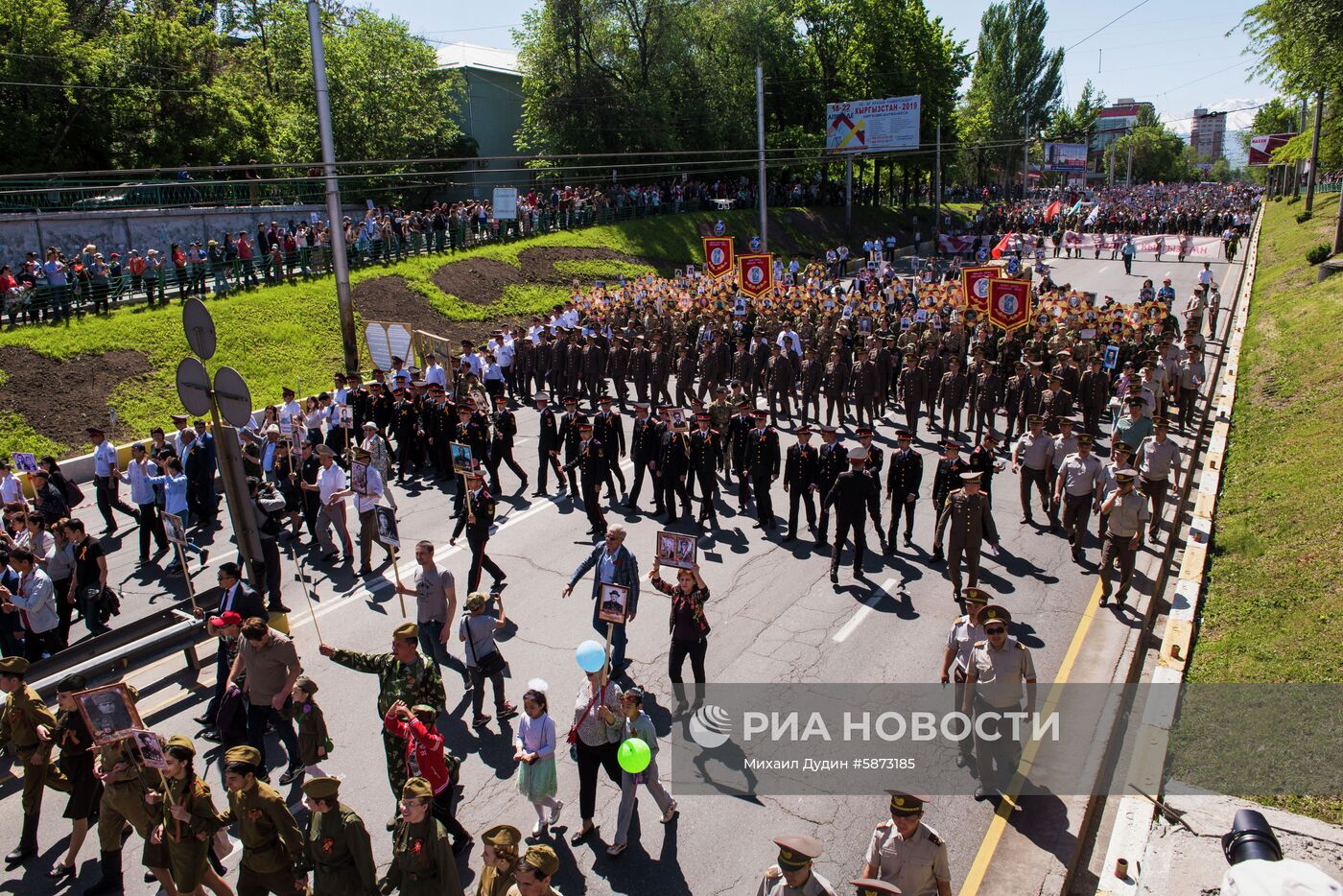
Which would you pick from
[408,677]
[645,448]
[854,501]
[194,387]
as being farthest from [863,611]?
[194,387]

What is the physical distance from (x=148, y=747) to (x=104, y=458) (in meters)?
9.89

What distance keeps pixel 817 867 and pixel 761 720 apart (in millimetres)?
2022

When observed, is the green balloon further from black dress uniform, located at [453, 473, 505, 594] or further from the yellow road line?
black dress uniform, located at [453, 473, 505, 594]

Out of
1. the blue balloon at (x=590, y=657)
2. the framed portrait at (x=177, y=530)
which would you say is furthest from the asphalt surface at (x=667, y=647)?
the blue balloon at (x=590, y=657)

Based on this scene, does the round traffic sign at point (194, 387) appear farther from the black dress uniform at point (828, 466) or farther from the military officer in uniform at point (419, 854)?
the black dress uniform at point (828, 466)

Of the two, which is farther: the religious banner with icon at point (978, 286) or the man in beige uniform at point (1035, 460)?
the religious banner with icon at point (978, 286)

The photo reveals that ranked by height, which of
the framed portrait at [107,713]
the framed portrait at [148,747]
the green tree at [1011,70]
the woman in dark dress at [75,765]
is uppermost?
the green tree at [1011,70]

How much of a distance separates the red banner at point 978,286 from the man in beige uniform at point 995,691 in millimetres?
15422

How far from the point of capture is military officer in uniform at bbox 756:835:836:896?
5.05m

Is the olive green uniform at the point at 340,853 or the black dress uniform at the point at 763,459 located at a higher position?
the black dress uniform at the point at 763,459

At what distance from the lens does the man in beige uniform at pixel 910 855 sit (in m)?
5.51

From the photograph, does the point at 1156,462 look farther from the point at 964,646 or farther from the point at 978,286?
the point at 978,286

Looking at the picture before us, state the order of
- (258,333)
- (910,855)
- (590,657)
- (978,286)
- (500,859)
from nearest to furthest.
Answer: (500,859) < (910,855) < (590,657) < (978,286) < (258,333)

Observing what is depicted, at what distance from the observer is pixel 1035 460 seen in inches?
535
